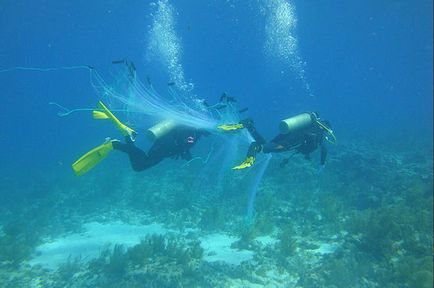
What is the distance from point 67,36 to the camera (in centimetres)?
5656

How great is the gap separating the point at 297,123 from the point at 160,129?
3407 millimetres

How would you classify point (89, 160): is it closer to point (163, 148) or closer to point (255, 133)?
point (163, 148)

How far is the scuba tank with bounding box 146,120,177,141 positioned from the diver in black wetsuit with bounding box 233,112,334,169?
6.25ft

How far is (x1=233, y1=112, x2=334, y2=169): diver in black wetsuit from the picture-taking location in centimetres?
846

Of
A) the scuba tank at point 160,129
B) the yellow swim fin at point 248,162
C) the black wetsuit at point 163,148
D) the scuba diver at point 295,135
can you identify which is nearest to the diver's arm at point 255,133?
the scuba diver at point 295,135

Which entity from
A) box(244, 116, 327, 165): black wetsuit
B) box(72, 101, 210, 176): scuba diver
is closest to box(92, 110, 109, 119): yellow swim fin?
box(72, 101, 210, 176): scuba diver

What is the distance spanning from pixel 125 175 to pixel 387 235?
14640mm

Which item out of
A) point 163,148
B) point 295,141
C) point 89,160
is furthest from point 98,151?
point 295,141

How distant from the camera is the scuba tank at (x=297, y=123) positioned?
8.40 meters

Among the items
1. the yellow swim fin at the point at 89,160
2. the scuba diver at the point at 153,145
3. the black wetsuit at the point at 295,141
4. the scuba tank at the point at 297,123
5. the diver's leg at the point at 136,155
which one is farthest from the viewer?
the diver's leg at the point at 136,155

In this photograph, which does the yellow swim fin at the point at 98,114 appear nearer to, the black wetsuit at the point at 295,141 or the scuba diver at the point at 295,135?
the scuba diver at the point at 295,135

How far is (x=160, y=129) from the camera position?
903cm

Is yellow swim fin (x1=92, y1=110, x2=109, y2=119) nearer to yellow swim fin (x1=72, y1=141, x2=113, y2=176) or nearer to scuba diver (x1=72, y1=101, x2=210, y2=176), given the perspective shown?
scuba diver (x1=72, y1=101, x2=210, y2=176)

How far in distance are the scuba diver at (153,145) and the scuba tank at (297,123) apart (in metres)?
2.23
